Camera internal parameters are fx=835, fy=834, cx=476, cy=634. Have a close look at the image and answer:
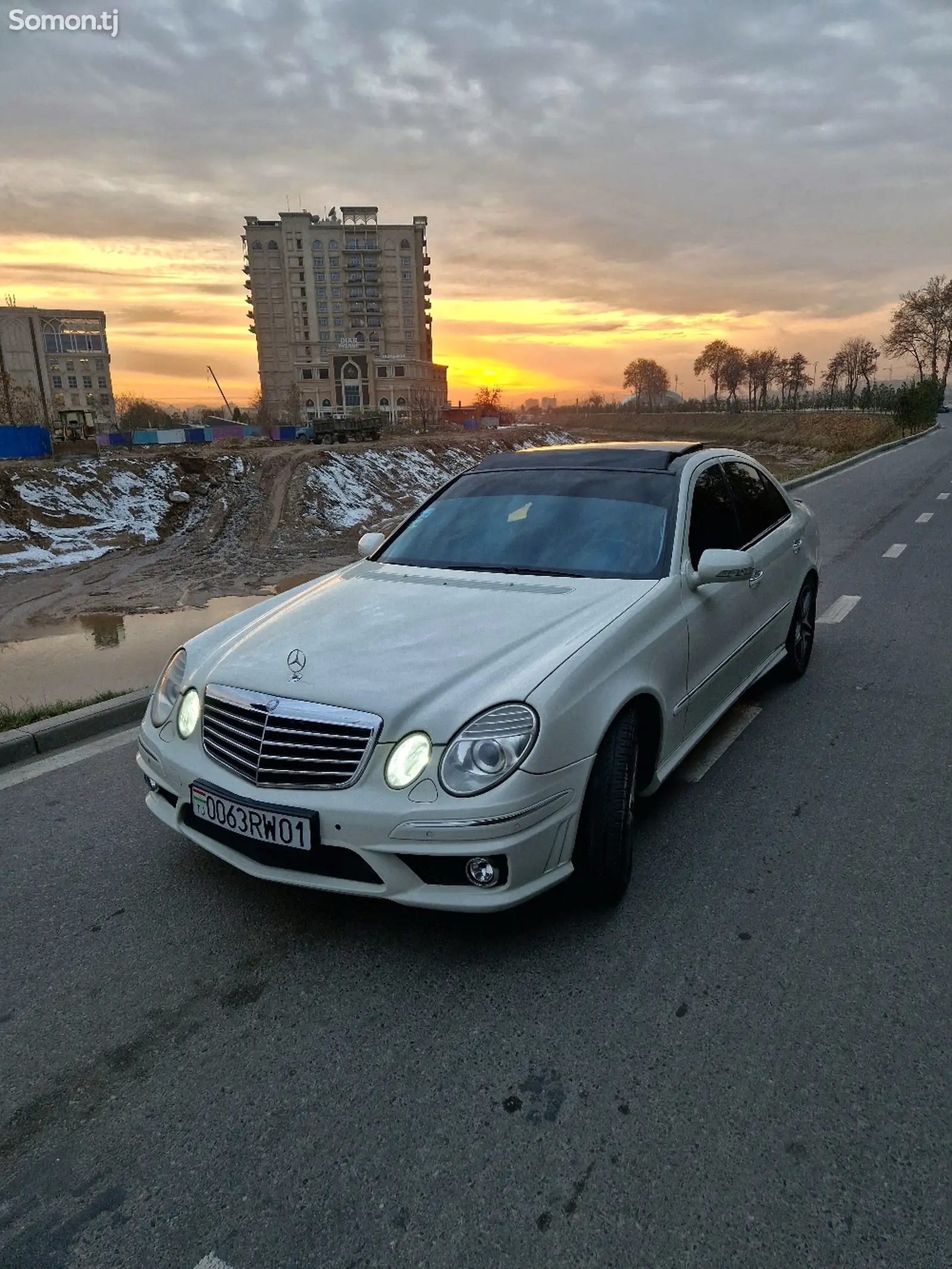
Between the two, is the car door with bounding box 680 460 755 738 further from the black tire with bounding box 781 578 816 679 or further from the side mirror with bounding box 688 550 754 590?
the black tire with bounding box 781 578 816 679

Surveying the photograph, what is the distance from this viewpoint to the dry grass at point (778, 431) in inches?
1420

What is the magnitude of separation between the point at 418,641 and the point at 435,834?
0.80m

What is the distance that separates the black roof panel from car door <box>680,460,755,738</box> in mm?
209

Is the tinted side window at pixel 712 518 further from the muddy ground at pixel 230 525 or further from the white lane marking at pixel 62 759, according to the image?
the muddy ground at pixel 230 525

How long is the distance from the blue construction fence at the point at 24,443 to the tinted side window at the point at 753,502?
3144cm

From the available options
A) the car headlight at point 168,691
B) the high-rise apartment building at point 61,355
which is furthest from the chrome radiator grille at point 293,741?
the high-rise apartment building at point 61,355

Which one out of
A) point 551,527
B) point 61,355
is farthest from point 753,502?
point 61,355

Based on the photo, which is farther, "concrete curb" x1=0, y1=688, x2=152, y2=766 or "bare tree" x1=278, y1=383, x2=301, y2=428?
"bare tree" x1=278, y1=383, x2=301, y2=428

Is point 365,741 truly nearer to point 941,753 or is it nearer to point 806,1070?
point 806,1070

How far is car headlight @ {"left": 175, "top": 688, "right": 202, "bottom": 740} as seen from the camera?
10.1ft

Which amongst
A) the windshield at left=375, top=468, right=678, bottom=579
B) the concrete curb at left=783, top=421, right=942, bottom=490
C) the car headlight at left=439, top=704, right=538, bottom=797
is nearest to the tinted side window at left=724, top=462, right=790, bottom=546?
the windshield at left=375, top=468, right=678, bottom=579

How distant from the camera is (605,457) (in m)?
4.49

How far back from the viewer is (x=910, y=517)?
13.8 meters

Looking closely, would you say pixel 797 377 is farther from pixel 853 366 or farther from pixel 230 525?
pixel 230 525
